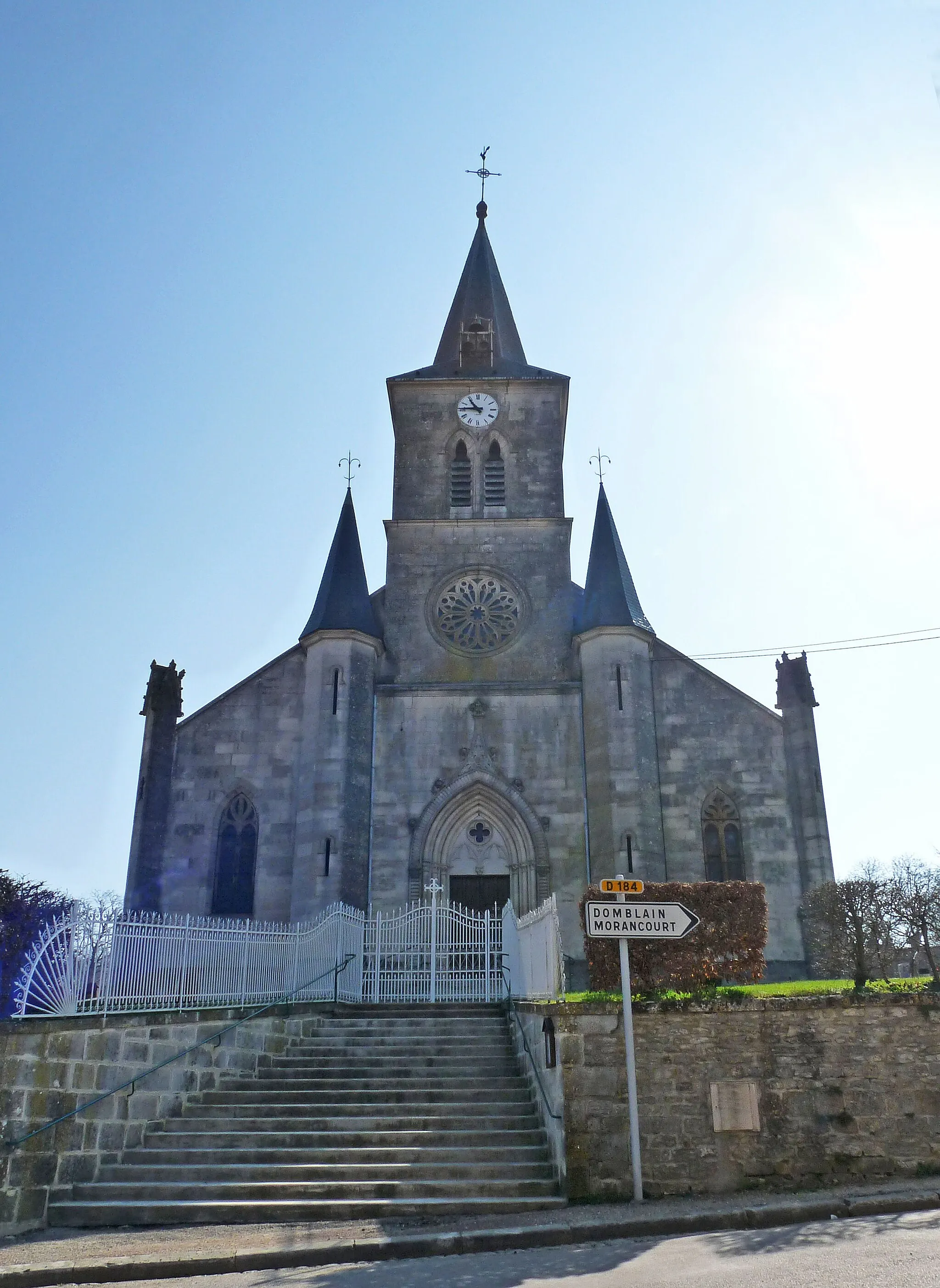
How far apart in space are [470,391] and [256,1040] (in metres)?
17.2

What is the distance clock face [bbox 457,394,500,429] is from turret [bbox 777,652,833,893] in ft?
29.9

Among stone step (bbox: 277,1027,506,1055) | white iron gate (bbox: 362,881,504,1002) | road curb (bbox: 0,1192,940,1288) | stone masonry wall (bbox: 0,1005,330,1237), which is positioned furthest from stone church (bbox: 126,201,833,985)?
road curb (bbox: 0,1192,940,1288)

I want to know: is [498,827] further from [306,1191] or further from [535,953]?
[306,1191]

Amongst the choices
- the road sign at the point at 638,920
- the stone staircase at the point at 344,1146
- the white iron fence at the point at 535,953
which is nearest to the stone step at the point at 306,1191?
the stone staircase at the point at 344,1146

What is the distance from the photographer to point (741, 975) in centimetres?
1225

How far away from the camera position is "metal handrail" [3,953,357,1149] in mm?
9414

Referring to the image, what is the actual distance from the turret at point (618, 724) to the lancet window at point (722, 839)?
1.04 m

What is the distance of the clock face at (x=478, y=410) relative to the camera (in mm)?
A: 25812

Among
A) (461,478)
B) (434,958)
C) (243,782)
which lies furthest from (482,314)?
(434,958)

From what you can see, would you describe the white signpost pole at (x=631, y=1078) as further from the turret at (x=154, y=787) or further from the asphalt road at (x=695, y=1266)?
the turret at (x=154, y=787)

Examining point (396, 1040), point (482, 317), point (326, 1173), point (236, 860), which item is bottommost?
point (326, 1173)

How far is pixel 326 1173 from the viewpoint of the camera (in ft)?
33.0

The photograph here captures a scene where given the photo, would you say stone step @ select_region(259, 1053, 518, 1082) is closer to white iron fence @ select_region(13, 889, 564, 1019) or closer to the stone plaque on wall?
white iron fence @ select_region(13, 889, 564, 1019)

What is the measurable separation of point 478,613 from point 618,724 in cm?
424
